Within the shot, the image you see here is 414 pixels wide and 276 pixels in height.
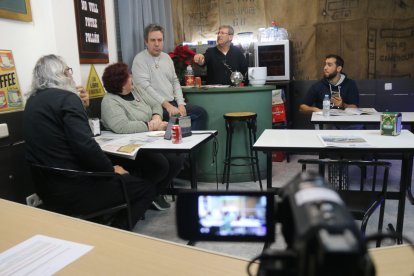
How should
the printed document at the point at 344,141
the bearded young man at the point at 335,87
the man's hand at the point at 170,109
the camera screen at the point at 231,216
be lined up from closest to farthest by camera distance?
the camera screen at the point at 231,216 < the printed document at the point at 344,141 < the man's hand at the point at 170,109 < the bearded young man at the point at 335,87

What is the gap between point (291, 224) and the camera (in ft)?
1.53

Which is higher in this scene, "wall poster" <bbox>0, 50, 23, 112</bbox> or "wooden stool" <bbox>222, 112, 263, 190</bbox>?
"wall poster" <bbox>0, 50, 23, 112</bbox>

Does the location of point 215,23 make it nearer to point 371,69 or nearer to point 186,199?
point 371,69

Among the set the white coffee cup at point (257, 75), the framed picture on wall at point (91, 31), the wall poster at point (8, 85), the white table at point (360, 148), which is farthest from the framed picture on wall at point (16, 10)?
the white coffee cup at point (257, 75)

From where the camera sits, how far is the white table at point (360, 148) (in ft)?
6.87

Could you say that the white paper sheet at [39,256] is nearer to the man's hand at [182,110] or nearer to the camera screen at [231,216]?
the camera screen at [231,216]

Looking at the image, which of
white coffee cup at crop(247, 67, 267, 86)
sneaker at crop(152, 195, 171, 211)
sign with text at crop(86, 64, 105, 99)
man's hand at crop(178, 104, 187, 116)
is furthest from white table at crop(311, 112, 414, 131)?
sign with text at crop(86, 64, 105, 99)

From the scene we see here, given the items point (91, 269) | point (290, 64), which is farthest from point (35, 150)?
point (290, 64)

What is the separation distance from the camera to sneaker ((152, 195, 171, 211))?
123 inches

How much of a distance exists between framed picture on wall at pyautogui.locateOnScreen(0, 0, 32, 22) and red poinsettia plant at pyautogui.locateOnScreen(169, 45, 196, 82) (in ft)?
6.10

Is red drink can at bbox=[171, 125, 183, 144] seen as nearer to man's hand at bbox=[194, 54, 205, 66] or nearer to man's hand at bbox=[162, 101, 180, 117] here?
man's hand at bbox=[162, 101, 180, 117]

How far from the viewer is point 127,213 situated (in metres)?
2.28

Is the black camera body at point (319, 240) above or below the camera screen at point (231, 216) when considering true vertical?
above

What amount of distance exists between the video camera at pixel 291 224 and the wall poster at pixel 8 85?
7.39ft
